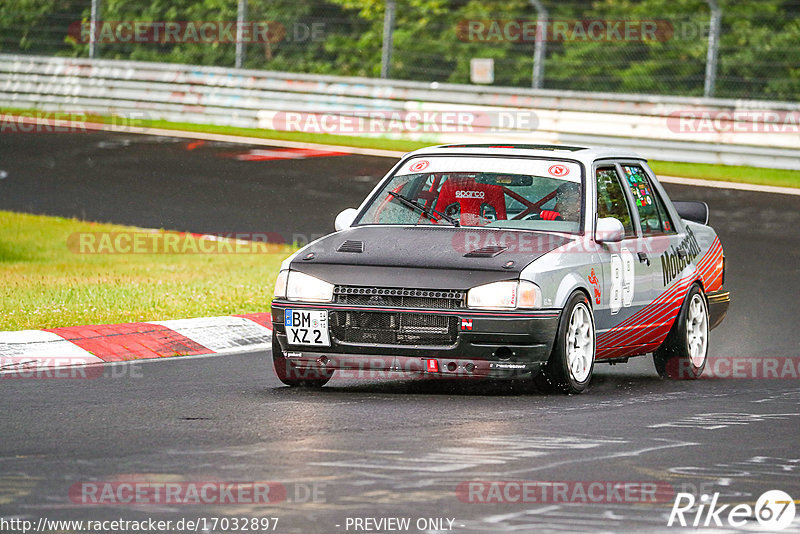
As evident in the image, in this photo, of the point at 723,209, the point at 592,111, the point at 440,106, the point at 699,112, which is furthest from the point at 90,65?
the point at 723,209

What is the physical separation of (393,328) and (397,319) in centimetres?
6

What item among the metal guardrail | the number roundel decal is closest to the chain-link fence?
the metal guardrail

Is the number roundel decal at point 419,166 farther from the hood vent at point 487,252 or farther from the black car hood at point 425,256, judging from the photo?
the hood vent at point 487,252

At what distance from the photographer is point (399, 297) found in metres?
8.76

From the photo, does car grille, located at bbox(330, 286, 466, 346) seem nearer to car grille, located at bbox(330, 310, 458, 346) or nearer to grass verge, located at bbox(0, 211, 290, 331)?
car grille, located at bbox(330, 310, 458, 346)

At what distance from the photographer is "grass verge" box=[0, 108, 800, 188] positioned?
22.4m

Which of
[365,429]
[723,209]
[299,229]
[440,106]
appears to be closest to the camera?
[365,429]

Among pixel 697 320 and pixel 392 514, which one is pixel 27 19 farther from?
pixel 392 514

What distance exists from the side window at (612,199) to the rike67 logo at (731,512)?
13.1ft

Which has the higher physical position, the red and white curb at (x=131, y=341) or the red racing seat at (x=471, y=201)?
the red racing seat at (x=471, y=201)

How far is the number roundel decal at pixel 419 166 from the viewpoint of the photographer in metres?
10.1

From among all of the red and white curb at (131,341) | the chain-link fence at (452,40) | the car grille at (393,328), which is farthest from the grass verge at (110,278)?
the chain-link fence at (452,40)

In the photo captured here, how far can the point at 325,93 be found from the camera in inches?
1032

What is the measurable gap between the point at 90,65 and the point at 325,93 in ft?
15.9
